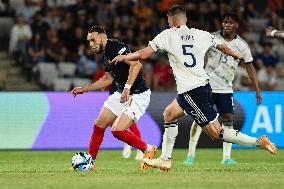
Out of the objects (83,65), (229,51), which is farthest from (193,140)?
(83,65)

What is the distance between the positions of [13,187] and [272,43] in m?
17.8

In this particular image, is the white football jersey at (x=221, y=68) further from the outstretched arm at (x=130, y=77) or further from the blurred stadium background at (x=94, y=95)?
the outstretched arm at (x=130, y=77)

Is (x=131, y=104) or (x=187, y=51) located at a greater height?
(x=187, y=51)

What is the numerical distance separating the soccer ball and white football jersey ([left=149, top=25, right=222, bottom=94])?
72.7 inches

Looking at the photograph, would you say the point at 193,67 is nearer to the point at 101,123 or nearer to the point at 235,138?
the point at 235,138

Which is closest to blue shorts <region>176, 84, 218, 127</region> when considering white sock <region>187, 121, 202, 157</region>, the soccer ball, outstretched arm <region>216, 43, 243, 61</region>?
outstretched arm <region>216, 43, 243, 61</region>

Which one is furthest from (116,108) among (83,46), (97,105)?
(83,46)

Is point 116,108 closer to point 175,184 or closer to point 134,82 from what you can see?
point 134,82

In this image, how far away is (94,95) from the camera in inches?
859

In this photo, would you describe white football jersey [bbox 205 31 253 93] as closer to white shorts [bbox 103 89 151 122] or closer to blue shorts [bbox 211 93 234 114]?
blue shorts [bbox 211 93 234 114]

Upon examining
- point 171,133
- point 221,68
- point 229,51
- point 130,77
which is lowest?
point 171,133

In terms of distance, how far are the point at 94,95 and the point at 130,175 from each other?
8611 millimetres

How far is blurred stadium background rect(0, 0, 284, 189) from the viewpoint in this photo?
13250 millimetres

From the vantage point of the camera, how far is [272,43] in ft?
92.3
